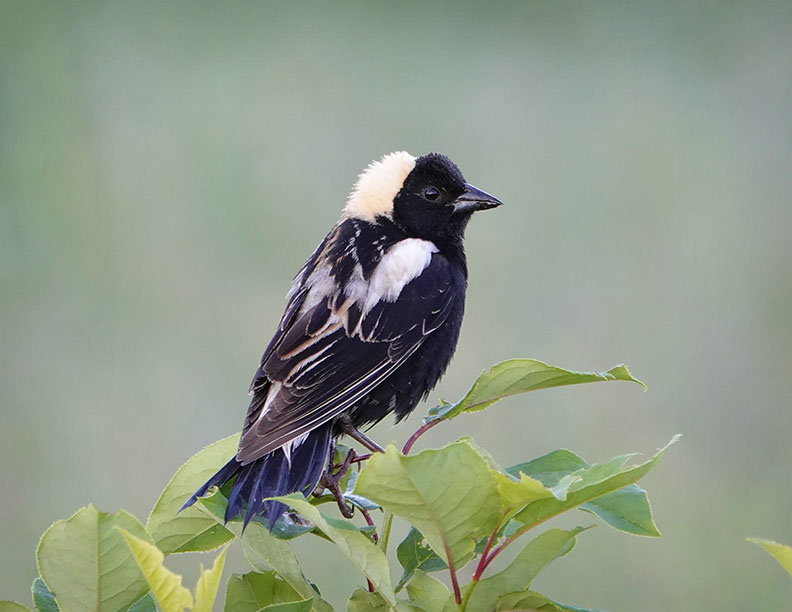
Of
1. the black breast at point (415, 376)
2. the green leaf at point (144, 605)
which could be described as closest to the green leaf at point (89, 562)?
the green leaf at point (144, 605)

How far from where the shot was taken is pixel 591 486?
737 mm

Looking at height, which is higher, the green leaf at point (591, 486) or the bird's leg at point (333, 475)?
the green leaf at point (591, 486)

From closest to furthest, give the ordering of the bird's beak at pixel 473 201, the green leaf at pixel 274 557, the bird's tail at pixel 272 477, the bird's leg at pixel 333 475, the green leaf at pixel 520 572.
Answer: the green leaf at pixel 520 572
the green leaf at pixel 274 557
the bird's tail at pixel 272 477
the bird's leg at pixel 333 475
the bird's beak at pixel 473 201

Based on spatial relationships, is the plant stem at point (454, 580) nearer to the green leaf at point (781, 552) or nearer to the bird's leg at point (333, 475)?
the green leaf at point (781, 552)

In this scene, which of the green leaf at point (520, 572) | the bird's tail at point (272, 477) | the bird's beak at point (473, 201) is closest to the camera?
the green leaf at point (520, 572)

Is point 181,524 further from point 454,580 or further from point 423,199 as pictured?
point 423,199

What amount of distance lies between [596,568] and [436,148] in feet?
6.22

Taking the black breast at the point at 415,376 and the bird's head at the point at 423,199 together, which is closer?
the black breast at the point at 415,376

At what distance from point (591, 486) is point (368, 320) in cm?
104

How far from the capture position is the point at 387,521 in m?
0.93

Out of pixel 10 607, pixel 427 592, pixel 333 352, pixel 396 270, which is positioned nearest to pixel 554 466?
pixel 427 592

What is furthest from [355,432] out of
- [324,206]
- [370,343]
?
[324,206]

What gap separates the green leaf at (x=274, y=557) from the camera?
2.93 feet

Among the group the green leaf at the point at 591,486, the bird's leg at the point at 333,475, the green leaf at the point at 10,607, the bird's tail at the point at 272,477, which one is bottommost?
the bird's leg at the point at 333,475
